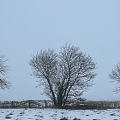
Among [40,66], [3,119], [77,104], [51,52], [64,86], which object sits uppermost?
[51,52]

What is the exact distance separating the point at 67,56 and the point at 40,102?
315 inches

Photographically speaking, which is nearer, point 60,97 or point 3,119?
point 3,119

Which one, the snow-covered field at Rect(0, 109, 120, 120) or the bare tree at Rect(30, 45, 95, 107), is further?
the bare tree at Rect(30, 45, 95, 107)

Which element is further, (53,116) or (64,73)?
(64,73)

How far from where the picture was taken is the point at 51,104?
37000 millimetres

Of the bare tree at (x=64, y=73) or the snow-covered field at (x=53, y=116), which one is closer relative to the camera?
the snow-covered field at (x=53, y=116)

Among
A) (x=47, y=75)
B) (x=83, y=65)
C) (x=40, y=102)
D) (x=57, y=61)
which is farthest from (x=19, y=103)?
(x=83, y=65)

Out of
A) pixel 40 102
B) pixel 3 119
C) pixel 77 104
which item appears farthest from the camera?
pixel 40 102

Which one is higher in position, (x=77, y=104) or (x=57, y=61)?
(x=57, y=61)

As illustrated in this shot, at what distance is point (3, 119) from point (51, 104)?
73.2 ft

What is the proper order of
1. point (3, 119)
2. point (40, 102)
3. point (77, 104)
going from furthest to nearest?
point (40, 102), point (77, 104), point (3, 119)

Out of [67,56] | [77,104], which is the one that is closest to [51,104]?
[77,104]

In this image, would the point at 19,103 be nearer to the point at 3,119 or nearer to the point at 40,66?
the point at 40,66

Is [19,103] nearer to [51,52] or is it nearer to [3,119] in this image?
[51,52]
